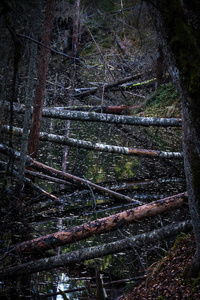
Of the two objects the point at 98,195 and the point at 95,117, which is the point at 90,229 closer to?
the point at 98,195

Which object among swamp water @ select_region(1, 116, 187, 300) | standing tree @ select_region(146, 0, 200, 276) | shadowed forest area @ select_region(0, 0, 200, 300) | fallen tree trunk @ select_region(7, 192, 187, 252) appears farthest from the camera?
fallen tree trunk @ select_region(7, 192, 187, 252)

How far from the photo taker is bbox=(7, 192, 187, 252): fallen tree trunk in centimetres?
528

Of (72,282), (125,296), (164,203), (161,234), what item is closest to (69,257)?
(72,282)

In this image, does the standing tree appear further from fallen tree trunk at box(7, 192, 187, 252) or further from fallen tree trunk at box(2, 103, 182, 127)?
fallen tree trunk at box(2, 103, 182, 127)

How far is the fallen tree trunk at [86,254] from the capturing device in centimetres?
469

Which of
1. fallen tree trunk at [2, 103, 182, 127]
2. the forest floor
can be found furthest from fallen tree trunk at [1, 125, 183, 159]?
the forest floor

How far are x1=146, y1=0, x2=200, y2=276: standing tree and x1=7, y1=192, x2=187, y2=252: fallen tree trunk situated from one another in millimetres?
2409

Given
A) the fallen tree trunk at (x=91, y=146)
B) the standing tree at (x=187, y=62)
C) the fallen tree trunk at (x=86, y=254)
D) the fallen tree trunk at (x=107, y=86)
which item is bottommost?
the fallen tree trunk at (x=86, y=254)

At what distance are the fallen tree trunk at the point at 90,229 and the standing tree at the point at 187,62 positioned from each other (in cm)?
241

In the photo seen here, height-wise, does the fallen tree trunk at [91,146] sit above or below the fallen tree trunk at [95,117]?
below

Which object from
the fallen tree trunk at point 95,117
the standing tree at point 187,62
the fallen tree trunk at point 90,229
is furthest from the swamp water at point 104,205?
the standing tree at point 187,62

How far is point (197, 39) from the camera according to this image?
3.28m

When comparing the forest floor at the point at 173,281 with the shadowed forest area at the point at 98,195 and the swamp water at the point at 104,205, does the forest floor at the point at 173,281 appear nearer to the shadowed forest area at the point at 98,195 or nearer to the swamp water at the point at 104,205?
the shadowed forest area at the point at 98,195

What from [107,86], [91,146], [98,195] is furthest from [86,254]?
[107,86]
